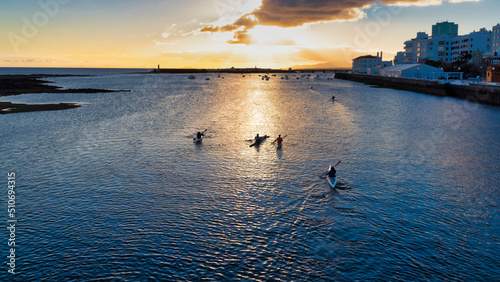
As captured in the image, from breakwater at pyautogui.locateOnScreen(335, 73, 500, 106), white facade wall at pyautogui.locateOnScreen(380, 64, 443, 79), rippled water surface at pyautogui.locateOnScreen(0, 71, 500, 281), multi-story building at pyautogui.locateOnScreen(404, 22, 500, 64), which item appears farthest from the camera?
multi-story building at pyautogui.locateOnScreen(404, 22, 500, 64)

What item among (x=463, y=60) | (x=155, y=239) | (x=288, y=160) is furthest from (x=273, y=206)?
(x=463, y=60)

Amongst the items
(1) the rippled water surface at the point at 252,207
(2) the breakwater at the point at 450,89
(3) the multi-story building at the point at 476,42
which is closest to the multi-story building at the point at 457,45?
(3) the multi-story building at the point at 476,42

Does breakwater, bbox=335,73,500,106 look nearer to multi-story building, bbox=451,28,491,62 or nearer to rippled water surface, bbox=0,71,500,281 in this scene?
rippled water surface, bbox=0,71,500,281

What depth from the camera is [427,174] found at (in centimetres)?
3189

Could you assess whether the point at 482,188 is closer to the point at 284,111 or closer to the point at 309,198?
the point at 309,198

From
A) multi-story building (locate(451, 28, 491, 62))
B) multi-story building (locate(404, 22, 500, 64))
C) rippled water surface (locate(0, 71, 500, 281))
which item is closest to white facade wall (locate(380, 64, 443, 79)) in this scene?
multi-story building (locate(404, 22, 500, 64))

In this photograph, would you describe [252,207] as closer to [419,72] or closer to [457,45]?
[419,72]

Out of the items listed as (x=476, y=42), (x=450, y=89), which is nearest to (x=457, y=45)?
(x=476, y=42)

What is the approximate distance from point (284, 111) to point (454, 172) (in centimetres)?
4992

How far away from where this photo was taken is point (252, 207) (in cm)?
2455

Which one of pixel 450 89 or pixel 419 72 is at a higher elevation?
pixel 419 72

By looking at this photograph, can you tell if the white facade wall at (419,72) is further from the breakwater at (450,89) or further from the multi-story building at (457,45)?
the multi-story building at (457,45)

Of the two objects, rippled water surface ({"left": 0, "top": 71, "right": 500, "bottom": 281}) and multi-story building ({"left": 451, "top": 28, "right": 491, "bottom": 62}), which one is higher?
multi-story building ({"left": 451, "top": 28, "right": 491, "bottom": 62})

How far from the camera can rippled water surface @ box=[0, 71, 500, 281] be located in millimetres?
17750
